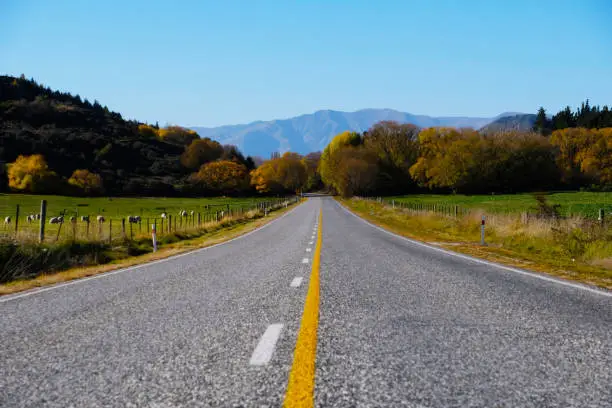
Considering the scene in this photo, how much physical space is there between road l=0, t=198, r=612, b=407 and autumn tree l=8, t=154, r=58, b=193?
373ft

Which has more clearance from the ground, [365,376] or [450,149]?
[450,149]

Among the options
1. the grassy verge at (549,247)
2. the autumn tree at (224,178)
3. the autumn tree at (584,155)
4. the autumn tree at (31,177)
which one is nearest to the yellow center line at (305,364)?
the grassy verge at (549,247)

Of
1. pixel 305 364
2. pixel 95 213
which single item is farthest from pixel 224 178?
pixel 305 364

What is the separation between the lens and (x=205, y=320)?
516 cm

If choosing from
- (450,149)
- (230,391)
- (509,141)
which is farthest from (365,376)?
(509,141)

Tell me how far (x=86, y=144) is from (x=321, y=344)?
157m

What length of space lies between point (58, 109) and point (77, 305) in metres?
193

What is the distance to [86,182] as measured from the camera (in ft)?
Result: 367

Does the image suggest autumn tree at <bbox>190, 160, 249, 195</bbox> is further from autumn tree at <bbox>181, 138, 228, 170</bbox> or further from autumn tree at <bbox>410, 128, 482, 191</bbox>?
autumn tree at <bbox>410, 128, 482, 191</bbox>

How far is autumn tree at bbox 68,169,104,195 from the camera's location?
111188mm

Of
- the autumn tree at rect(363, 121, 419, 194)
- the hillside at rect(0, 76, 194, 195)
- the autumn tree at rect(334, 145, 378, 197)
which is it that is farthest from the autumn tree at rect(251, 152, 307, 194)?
the autumn tree at rect(334, 145, 378, 197)

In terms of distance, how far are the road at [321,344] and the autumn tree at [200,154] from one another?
153 m

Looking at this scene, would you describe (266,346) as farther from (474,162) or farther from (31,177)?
(31,177)

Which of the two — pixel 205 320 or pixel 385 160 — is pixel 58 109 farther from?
pixel 205 320
